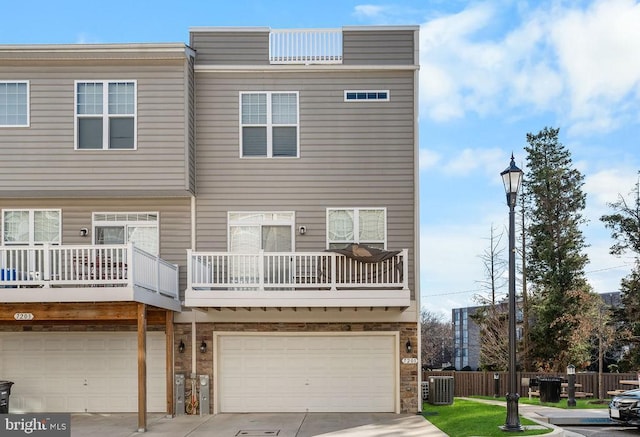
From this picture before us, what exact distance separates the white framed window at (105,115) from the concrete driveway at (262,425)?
616 cm

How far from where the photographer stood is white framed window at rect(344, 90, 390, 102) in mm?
16953

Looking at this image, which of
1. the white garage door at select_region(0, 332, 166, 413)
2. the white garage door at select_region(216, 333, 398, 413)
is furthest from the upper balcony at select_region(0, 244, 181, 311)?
the white garage door at select_region(216, 333, 398, 413)

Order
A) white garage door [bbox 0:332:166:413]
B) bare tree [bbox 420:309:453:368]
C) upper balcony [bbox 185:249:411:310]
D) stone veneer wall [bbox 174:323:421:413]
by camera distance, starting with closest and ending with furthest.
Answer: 1. upper balcony [bbox 185:249:411:310]
2. stone veneer wall [bbox 174:323:421:413]
3. white garage door [bbox 0:332:166:413]
4. bare tree [bbox 420:309:453:368]

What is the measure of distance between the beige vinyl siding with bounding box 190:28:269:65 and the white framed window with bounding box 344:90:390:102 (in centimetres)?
212

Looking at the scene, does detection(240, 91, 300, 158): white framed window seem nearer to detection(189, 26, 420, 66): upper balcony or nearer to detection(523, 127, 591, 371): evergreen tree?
detection(189, 26, 420, 66): upper balcony

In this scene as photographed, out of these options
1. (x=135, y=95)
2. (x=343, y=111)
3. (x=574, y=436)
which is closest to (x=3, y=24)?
(x=135, y=95)

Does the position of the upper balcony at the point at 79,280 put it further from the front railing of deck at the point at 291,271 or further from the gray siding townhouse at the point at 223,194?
the gray siding townhouse at the point at 223,194

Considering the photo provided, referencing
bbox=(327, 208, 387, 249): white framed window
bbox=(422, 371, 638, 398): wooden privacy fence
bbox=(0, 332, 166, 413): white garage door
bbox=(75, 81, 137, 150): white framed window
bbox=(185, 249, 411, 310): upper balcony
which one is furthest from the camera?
bbox=(422, 371, 638, 398): wooden privacy fence

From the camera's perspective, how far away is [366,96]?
16984 millimetres

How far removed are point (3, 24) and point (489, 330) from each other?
85.9ft

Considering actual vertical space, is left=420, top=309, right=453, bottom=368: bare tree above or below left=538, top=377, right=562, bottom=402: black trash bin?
below

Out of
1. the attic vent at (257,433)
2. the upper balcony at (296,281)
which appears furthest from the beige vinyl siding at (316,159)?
the attic vent at (257,433)

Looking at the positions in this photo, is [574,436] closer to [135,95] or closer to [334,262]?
[334,262]

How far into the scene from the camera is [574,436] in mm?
13008
